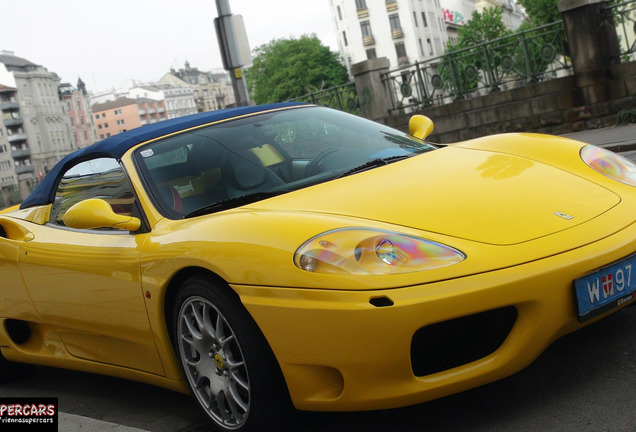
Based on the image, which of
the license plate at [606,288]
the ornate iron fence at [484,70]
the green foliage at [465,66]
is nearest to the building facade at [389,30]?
the ornate iron fence at [484,70]

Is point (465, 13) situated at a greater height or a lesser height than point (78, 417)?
greater

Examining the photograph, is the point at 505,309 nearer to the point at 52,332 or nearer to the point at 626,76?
the point at 52,332

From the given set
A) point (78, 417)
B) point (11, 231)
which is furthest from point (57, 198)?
point (78, 417)

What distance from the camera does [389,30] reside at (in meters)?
93.1

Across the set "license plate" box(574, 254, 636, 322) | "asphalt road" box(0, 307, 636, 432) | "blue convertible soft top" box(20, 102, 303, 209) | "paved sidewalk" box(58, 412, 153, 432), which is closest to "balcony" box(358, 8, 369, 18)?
"blue convertible soft top" box(20, 102, 303, 209)

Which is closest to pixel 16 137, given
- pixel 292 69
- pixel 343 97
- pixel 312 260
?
pixel 292 69

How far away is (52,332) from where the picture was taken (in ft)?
14.0

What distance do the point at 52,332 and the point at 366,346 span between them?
6.92 feet

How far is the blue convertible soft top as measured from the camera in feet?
13.6

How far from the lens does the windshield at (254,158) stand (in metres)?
3.77

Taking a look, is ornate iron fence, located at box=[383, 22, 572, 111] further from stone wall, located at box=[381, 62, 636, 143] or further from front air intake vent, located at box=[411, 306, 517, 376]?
front air intake vent, located at box=[411, 306, 517, 376]

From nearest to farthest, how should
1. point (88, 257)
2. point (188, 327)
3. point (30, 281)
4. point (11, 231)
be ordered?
1. point (188, 327)
2. point (88, 257)
3. point (30, 281)
4. point (11, 231)

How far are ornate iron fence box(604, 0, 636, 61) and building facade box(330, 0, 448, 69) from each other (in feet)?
256

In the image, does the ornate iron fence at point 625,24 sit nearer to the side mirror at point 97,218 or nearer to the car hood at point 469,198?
the car hood at point 469,198
